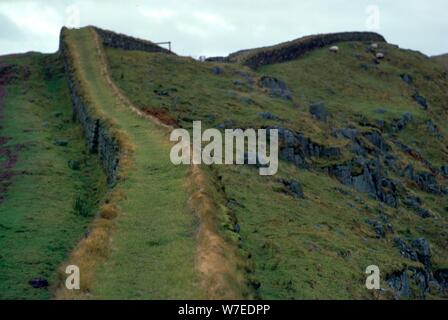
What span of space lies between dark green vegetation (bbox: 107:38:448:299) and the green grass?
2.45m

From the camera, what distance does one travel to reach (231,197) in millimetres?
36156

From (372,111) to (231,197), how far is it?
149ft

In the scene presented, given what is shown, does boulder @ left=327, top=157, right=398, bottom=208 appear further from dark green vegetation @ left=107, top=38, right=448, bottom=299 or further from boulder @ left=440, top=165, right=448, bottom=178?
boulder @ left=440, top=165, right=448, bottom=178

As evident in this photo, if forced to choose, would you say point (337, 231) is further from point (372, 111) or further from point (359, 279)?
point (372, 111)

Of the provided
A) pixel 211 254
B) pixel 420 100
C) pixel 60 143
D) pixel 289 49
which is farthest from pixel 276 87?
pixel 211 254

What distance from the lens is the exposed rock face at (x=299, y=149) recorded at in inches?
1996

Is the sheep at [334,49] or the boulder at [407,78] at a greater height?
the sheep at [334,49]

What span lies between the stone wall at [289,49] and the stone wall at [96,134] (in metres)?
31.8

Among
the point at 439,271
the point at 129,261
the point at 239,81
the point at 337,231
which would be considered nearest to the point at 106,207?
the point at 129,261

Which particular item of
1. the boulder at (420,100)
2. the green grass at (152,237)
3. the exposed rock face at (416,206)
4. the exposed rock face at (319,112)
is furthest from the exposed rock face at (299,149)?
the boulder at (420,100)

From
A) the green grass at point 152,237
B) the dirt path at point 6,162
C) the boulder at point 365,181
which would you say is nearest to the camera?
the green grass at point 152,237

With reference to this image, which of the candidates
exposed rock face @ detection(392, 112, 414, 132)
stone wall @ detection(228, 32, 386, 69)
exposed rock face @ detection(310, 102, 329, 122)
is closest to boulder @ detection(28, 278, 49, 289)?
exposed rock face @ detection(310, 102, 329, 122)

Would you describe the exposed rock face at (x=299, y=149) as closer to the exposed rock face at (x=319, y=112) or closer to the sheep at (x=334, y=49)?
the exposed rock face at (x=319, y=112)
